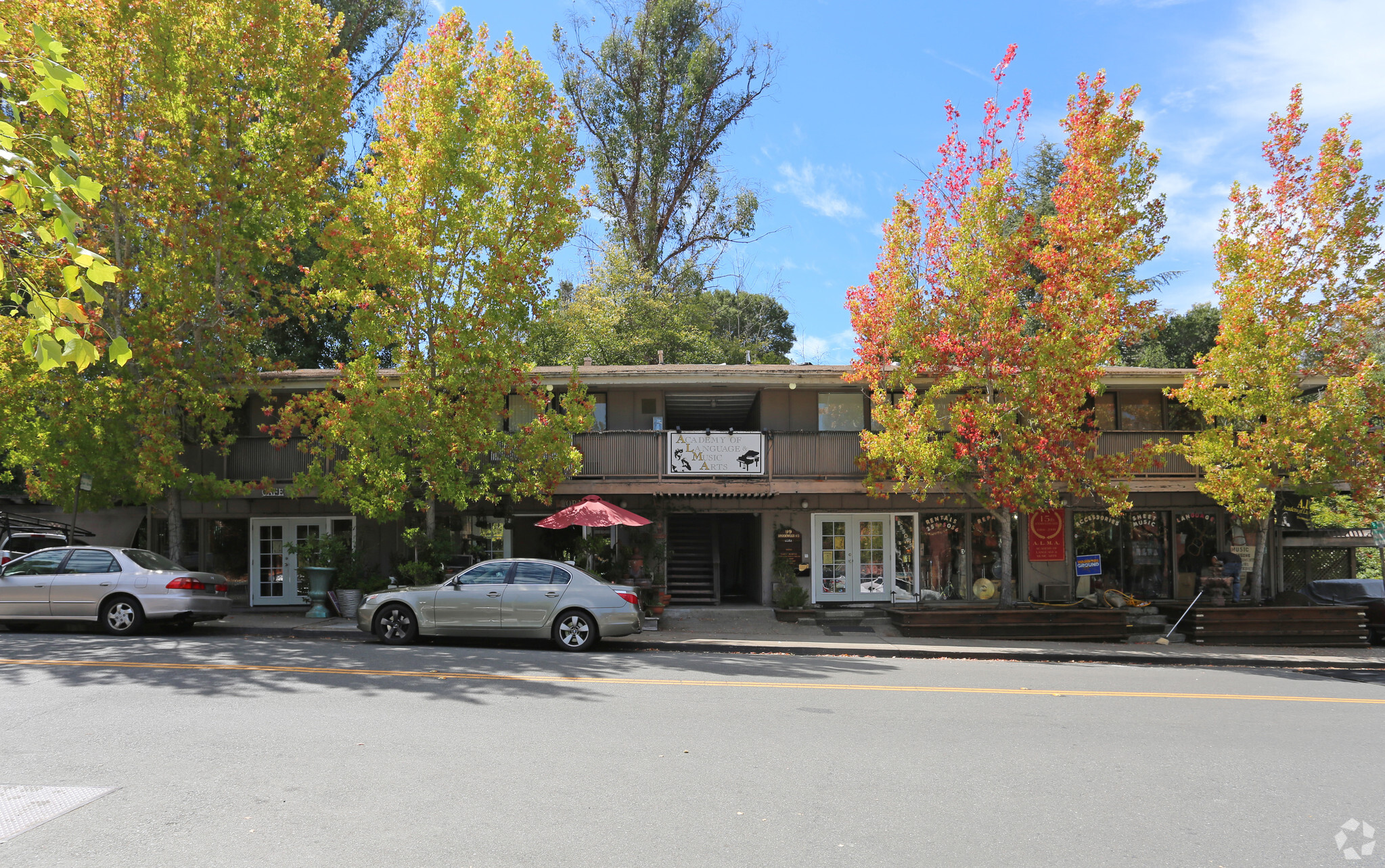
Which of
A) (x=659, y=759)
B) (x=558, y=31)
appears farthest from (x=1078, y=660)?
(x=558, y=31)

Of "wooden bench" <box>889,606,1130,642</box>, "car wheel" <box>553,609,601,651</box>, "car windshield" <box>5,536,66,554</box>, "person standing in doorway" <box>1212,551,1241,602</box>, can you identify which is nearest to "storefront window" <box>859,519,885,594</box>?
"wooden bench" <box>889,606,1130,642</box>

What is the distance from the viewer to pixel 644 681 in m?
9.75

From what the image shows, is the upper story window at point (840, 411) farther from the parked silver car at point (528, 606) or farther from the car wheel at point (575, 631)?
the car wheel at point (575, 631)

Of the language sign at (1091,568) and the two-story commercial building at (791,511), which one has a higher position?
the two-story commercial building at (791,511)

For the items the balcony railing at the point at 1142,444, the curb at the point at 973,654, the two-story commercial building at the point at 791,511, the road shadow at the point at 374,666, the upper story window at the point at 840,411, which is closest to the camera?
the road shadow at the point at 374,666

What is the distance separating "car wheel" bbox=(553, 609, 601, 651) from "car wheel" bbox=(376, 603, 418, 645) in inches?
84.1

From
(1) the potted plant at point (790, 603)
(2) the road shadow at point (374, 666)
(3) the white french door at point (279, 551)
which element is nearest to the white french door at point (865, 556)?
(1) the potted plant at point (790, 603)

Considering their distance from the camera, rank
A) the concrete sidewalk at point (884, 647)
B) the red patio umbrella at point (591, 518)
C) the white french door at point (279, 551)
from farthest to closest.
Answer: the white french door at point (279, 551)
the red patio umbrella at point (591, 518)
the concrete sidewalk at point (884, 647)

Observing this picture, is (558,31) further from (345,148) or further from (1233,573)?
(1233,573)

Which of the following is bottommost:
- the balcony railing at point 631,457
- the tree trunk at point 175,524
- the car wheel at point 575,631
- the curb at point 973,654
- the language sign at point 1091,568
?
the curb at point 973,654

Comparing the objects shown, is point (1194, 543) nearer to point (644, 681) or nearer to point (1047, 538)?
point (1047, 538)

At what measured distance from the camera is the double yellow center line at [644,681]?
9.64 m

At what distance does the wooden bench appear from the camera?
50.5ft

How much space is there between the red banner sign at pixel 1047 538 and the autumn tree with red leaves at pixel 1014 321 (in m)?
3.73
